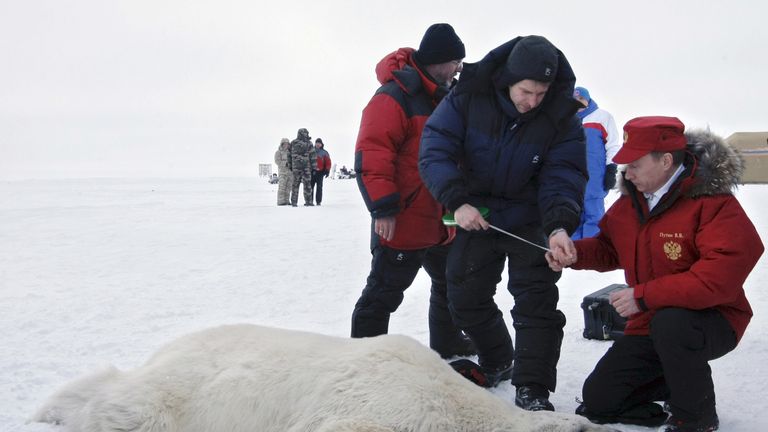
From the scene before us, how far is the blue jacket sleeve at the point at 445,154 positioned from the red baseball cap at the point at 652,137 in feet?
2.95

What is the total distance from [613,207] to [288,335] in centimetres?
196

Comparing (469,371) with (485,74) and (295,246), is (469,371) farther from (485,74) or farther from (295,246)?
(295,246)

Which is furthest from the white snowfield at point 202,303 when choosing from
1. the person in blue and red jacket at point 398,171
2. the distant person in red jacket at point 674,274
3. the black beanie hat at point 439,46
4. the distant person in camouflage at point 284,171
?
the distant person in camouflage at point 284,171

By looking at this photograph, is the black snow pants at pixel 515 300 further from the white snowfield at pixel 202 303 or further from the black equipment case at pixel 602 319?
the black equipment case at pixel 602 319

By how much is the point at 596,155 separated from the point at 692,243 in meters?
4.07

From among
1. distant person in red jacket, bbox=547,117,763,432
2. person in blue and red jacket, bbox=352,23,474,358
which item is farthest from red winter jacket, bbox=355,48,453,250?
distant person in red jacket, bbox=547,117,763,432

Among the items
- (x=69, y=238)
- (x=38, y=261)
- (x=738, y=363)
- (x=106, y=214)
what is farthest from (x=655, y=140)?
(x=106, y=214)

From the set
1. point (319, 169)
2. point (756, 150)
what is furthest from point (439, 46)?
point (756, 150)

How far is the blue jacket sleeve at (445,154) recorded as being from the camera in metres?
3.72

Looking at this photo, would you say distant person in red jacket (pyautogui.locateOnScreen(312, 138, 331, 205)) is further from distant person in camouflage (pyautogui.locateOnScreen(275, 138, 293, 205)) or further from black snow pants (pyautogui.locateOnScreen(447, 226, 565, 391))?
black snow pants (pyautogui.locateOnScreen(447, 226, 565, 391))

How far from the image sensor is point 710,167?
3.27m

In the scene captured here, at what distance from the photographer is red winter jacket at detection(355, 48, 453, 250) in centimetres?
425

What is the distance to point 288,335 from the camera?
120 inches

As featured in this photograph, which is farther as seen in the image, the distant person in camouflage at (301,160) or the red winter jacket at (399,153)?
the distant person in camouflage at (301,160)
